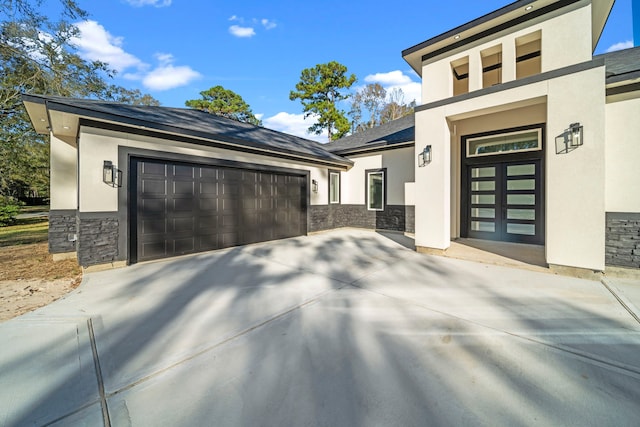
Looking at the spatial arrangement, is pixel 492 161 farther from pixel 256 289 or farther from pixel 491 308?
pixel 256 289

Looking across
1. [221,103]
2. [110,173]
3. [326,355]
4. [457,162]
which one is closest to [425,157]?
[457,162]

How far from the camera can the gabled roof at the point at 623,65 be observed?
419 centimetres

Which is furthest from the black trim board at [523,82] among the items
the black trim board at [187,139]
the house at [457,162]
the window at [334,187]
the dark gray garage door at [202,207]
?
the dark gray garage door at [202,207]

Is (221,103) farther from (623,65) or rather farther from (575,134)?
(575,134)

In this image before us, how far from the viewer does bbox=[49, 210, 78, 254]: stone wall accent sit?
6.16 metres

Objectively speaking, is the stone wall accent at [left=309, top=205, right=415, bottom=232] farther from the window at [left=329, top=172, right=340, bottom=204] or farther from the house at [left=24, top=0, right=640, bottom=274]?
the house at [left=24, top=0, right=640, bottom=274]

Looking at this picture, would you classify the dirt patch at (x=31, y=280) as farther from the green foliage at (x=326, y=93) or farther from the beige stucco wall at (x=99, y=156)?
the green foliage at (x=326, y=93)

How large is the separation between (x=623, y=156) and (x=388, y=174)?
5886 mm

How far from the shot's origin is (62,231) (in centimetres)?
625

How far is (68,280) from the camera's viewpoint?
177 inches

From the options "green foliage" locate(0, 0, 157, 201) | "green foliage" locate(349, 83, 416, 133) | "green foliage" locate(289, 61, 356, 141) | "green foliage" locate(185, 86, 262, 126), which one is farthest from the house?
"green foliage" locate(185, 86, 262, 126)

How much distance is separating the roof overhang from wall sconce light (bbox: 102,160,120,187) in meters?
7.02

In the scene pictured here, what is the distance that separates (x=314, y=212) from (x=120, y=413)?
794cm

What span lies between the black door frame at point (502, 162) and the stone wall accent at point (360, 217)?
180 centimetres
